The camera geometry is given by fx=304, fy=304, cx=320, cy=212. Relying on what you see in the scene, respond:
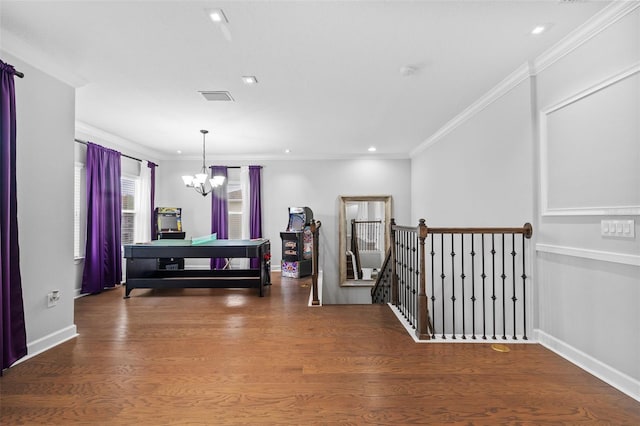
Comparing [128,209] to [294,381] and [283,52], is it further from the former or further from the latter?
[294,381]

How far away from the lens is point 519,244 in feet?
9.82

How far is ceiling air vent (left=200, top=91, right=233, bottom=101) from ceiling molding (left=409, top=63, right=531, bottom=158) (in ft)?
9.57

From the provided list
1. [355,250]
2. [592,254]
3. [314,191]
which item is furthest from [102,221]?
[592,254]

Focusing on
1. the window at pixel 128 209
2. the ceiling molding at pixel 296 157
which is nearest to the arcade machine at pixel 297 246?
the ceiling molding at pixel 296 157

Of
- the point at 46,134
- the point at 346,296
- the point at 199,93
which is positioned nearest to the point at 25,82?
the point at 46,134

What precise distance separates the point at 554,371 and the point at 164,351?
10.1 feet

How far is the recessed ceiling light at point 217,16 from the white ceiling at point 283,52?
45 mm

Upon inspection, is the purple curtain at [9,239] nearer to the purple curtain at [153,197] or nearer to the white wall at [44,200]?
the white wall at [44,200]

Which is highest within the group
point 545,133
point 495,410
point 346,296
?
point 545,133

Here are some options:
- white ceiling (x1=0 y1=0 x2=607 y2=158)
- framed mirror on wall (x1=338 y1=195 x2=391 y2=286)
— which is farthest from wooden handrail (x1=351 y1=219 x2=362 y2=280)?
white ceiling (x1=0 y1=0 x2=607 y2=158)

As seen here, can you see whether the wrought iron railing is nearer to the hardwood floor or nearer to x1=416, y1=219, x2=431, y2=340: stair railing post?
x1=416, y1=219, x2=431, y2=340: stair railing post

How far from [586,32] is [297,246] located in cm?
497

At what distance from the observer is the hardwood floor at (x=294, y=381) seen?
1781 millimetres

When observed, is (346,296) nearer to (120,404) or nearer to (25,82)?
(120,404)
